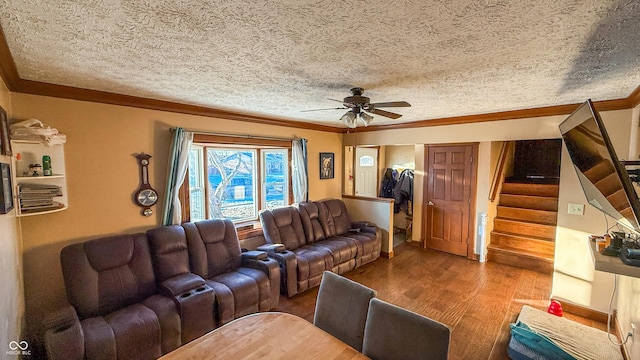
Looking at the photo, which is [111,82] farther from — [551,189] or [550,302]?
[551,189]

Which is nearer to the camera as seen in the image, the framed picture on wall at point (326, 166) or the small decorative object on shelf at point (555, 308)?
the small decorative object on shelf at point (555, 308)

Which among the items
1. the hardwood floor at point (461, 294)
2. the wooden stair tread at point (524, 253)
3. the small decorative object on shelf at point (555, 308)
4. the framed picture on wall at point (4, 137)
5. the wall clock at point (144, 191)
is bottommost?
the hardwood floor at point (461, 294)

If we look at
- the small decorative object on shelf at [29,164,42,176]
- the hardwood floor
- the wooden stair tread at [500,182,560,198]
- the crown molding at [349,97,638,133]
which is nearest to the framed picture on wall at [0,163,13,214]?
the small decorative object on shelf at [29,164,42,176]

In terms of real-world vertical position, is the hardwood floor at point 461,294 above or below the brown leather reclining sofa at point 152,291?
below

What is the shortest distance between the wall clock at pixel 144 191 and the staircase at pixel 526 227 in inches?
196

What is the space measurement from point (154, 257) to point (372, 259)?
3.04m

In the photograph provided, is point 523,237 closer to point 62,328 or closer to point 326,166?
point 326,166

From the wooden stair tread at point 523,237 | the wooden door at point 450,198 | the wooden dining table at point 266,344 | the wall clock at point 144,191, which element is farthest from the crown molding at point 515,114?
the wall clock at point 144,191

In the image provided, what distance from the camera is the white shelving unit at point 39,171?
81.1 inches

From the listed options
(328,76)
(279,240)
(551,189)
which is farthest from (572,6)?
(551,189)

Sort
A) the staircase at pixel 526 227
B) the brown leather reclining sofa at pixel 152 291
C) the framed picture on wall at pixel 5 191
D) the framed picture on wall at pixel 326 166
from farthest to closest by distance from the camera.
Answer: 1. the framed picture on wall at pixel 326 166
2. the staircase at pixel 526 227
3. the brown leather reclining sofa at pixel 152 291
4. the framed picture on wall at pixel 5 191

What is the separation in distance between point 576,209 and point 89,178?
5.03 meters

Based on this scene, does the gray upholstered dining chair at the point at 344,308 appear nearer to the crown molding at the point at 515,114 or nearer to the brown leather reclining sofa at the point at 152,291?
the brown leather reclining sofa at the point at 152,291

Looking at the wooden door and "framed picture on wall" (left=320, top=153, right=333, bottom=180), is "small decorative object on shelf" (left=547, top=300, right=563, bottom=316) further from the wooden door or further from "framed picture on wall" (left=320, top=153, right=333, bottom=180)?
"framed picture on wall" (left=320, top=153, right=333, bottom=180)
